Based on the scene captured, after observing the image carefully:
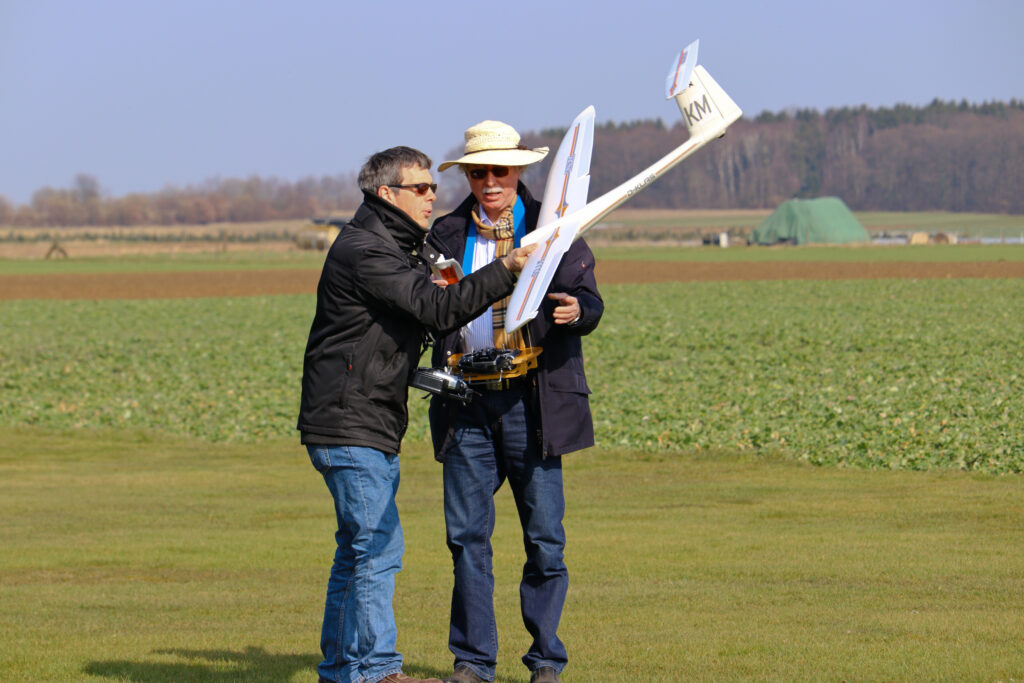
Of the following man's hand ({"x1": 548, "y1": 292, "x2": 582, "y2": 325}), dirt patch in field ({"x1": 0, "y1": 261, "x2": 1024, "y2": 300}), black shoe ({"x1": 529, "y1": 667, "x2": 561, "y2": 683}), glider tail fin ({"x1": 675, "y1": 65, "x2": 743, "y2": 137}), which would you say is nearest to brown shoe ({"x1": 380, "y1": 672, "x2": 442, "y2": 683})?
black shoe ({"x1": 529, "y1": 667, "x2": 561, "y2": 683})

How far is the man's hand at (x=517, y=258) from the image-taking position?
4816mm

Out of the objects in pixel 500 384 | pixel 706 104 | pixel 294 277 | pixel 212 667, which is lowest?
pixel 294 277

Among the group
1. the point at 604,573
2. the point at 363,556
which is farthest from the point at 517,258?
the point at 604,573

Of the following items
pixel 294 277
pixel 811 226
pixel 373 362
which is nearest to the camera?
pixel 373 362

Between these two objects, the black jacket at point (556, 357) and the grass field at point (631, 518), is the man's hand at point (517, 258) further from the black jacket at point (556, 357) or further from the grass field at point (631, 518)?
the grass field at point (631, 518)

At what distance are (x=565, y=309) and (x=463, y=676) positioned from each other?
1.57m

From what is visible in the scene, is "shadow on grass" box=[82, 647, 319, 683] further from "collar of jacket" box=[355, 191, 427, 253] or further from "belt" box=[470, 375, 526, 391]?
"collar of jacket" box=[355, 191, 427, 253]

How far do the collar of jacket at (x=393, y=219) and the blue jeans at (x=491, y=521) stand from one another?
731 mm

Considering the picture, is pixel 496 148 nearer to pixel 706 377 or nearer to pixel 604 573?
pixel 604 573

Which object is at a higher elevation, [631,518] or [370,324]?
[370,324]

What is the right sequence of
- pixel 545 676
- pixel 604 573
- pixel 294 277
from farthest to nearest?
pixel 294 277 → pixel 604 573 → pixel 545 676

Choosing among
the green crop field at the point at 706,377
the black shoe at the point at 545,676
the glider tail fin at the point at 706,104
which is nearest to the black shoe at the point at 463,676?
the black shoe at the point at 545,676

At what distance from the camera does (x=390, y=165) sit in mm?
4879

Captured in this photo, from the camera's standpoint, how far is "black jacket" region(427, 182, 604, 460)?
16.7 ft
